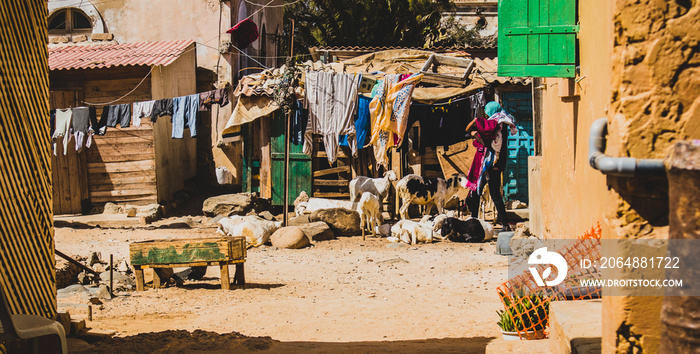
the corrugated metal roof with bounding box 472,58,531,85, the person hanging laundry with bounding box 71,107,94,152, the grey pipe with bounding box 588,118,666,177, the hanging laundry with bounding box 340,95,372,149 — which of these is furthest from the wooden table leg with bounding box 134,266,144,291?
the corrugated metal roof with bounding box 472,58,531,85

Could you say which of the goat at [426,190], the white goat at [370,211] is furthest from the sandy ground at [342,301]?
the goat at [426,190]

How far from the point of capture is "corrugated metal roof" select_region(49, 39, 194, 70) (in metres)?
15.4

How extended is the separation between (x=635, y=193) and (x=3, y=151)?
14.4 ft

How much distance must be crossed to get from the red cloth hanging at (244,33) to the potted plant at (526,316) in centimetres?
1360

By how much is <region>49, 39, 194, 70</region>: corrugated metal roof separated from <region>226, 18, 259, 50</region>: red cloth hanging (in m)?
1.13

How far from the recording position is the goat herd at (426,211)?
12.2 m

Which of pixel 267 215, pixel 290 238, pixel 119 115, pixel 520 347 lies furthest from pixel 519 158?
pixel 520 347

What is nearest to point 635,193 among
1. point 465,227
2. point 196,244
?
point 196,244

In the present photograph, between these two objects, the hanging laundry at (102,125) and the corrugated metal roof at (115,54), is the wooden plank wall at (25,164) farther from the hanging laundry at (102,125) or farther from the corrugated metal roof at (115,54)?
the corrugated metal roof at (115,54)

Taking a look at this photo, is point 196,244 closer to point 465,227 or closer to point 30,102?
point 30,102

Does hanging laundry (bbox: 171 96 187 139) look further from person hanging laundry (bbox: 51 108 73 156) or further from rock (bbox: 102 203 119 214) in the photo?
rock (bbox: 102 203 119 214)

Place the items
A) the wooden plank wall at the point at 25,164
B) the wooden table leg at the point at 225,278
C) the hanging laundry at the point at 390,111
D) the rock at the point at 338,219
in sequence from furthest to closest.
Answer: the hanging laundry at the point at 390,111, the rock at the point at 338,219, the wooden table leg at the point at 225,278, the wooden plank wall at the point at 25,164

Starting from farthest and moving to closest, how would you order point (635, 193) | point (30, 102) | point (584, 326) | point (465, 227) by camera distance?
point (465, 227) → point (30, 102) → point (584, 326) → point (635, 193)

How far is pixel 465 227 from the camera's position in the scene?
12156 mm
